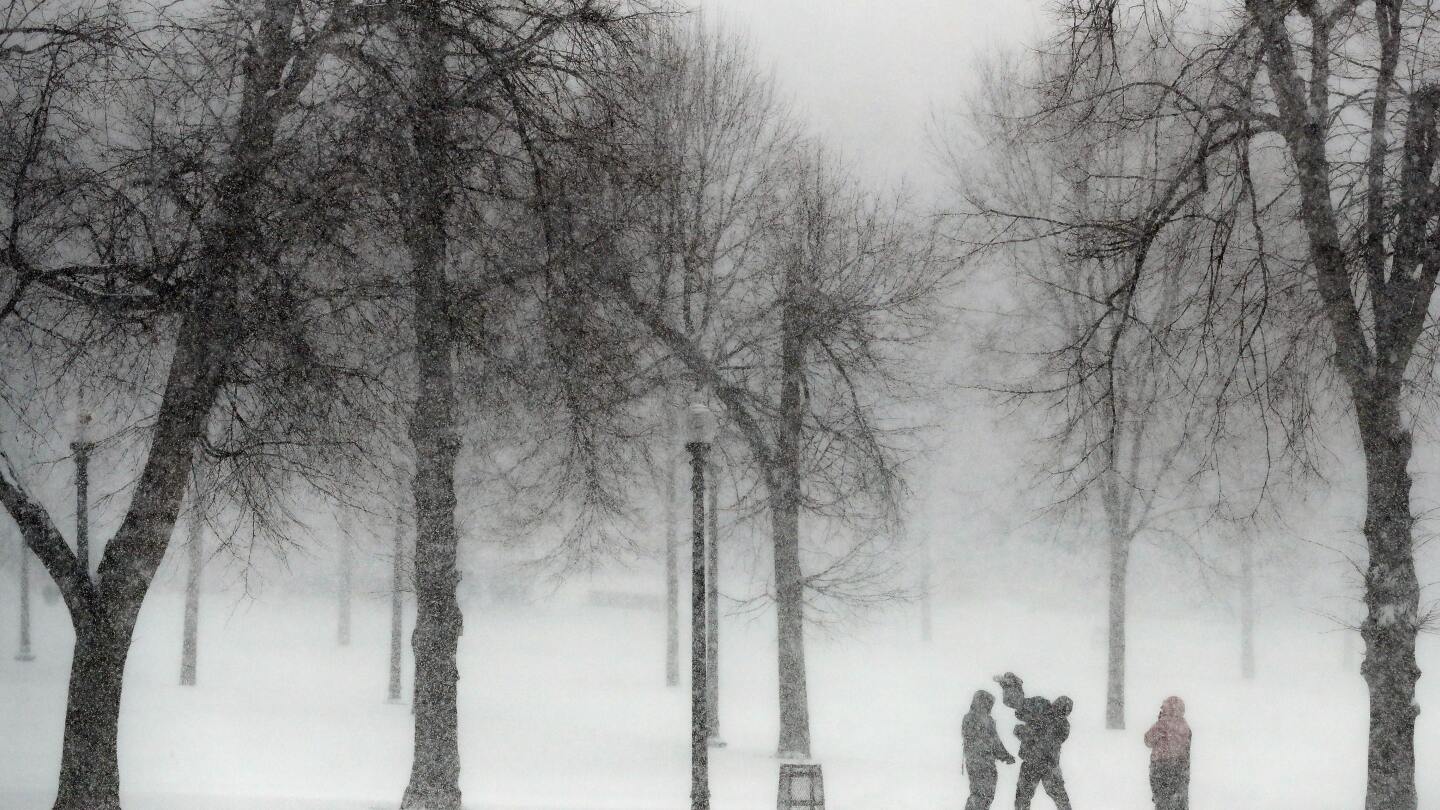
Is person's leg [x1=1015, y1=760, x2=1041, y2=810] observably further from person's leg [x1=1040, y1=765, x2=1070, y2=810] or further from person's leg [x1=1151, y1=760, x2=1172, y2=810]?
person's leg [x1=1151, y1=760, x2=1172, y2=810]

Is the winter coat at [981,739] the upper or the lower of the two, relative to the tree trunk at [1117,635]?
lower

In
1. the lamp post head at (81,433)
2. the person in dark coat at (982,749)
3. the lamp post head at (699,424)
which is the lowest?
the person in dark coat at (982,749)

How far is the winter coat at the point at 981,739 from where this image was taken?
12.3 meters

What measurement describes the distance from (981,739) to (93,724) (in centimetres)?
828

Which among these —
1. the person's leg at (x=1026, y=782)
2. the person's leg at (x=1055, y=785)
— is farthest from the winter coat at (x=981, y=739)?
the person's leg at (x=1055, y=785)

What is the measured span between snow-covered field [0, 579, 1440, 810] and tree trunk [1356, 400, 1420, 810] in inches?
111

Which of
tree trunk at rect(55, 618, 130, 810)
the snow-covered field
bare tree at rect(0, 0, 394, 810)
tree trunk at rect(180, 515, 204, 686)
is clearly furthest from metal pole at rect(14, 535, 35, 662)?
tree trunk at rect(55, 618, 130, 810)

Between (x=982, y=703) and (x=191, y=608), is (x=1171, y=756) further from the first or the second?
(x=191, y=608)

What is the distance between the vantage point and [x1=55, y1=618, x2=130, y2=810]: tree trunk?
31.8 ft

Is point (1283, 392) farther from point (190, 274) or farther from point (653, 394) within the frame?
point (653, 394)

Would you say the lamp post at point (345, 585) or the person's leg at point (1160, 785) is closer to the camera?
the person's leg at point (1160, 785)

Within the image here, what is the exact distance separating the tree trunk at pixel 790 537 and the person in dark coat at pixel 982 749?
453 centimetres

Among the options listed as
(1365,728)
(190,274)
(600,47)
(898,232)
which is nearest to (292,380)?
(190,274)

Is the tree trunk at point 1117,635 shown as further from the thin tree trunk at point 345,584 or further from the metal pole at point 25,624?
the metal pole at point 25,624
